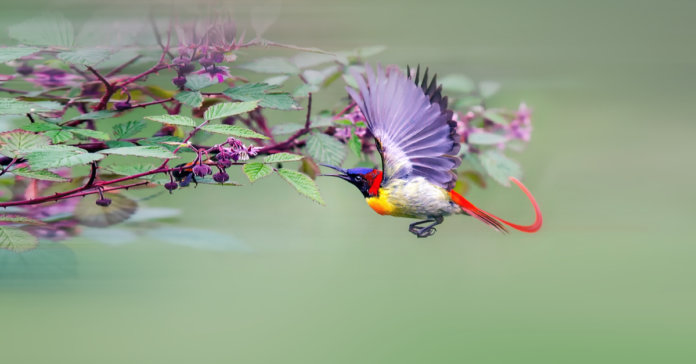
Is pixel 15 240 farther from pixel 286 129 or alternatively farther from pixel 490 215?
pixel 490 215

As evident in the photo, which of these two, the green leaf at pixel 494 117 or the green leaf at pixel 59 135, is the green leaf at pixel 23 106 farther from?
the green leaf at pixel 494 117

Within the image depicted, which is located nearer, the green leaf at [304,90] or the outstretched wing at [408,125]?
the outstretched wing at [408,125]

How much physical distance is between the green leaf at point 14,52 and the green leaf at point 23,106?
0.04 metres

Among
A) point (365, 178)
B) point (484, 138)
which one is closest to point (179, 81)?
point (365, 178)

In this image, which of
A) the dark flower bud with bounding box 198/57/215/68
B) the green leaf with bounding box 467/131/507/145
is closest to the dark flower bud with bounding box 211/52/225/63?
the dark flower bud with bounding box 198/57/215/68

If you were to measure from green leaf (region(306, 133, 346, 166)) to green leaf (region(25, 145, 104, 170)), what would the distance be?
24 cm

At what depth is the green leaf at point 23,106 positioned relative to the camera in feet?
1.68

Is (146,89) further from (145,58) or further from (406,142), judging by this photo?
(406,142)

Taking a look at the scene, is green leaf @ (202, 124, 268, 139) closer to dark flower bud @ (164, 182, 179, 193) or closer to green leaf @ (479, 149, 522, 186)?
dark flower bud @ (164, 182, 179, 193)

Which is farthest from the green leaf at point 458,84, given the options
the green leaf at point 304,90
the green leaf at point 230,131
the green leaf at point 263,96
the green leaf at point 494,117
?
the green leaf at point 230,131

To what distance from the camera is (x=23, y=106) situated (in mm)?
526

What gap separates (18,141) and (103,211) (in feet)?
0.80

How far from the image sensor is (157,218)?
0.86m

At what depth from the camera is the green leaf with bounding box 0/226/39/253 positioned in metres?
0.54
